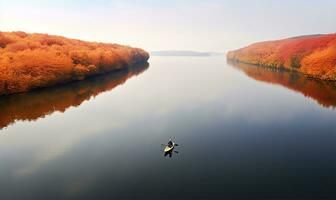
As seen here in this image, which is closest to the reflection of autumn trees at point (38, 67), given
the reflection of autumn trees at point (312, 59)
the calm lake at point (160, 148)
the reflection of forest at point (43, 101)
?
the reflection of forest at point (43, 101)

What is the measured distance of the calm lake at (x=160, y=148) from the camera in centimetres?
2598

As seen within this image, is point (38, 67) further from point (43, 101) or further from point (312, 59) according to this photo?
point (312, 59)

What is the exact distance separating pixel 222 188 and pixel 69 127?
90.3ft

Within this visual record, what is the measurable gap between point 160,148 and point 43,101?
38.0m

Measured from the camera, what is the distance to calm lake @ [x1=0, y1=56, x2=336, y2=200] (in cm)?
2598

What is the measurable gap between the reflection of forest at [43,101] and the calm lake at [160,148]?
0.20 m

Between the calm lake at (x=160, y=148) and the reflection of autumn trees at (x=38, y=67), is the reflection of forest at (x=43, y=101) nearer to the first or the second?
the calm lake at (x=160, y=148)

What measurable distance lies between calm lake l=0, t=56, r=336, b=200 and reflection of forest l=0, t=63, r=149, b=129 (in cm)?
20

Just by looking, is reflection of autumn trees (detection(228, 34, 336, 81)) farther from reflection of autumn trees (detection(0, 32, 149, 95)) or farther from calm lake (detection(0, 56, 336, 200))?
reflection of autumn trees (detection(0, 32, 149, 95))

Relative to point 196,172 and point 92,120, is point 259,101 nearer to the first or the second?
point 92,120

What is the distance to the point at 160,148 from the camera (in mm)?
35344

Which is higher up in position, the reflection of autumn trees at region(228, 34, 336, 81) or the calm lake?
the reflection of autumn trees at region(228, 34, 336, 81)

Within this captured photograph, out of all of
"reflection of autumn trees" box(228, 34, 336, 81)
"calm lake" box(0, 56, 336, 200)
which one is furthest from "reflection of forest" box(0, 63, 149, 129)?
"reflection of autumn trees" box(228, 34, 336, 81)

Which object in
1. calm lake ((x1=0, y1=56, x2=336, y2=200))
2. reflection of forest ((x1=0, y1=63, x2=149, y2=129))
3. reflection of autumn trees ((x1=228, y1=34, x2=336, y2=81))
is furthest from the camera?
reflection of autumn trees ((x1=228, y1=34, x2=336, y2=81))
